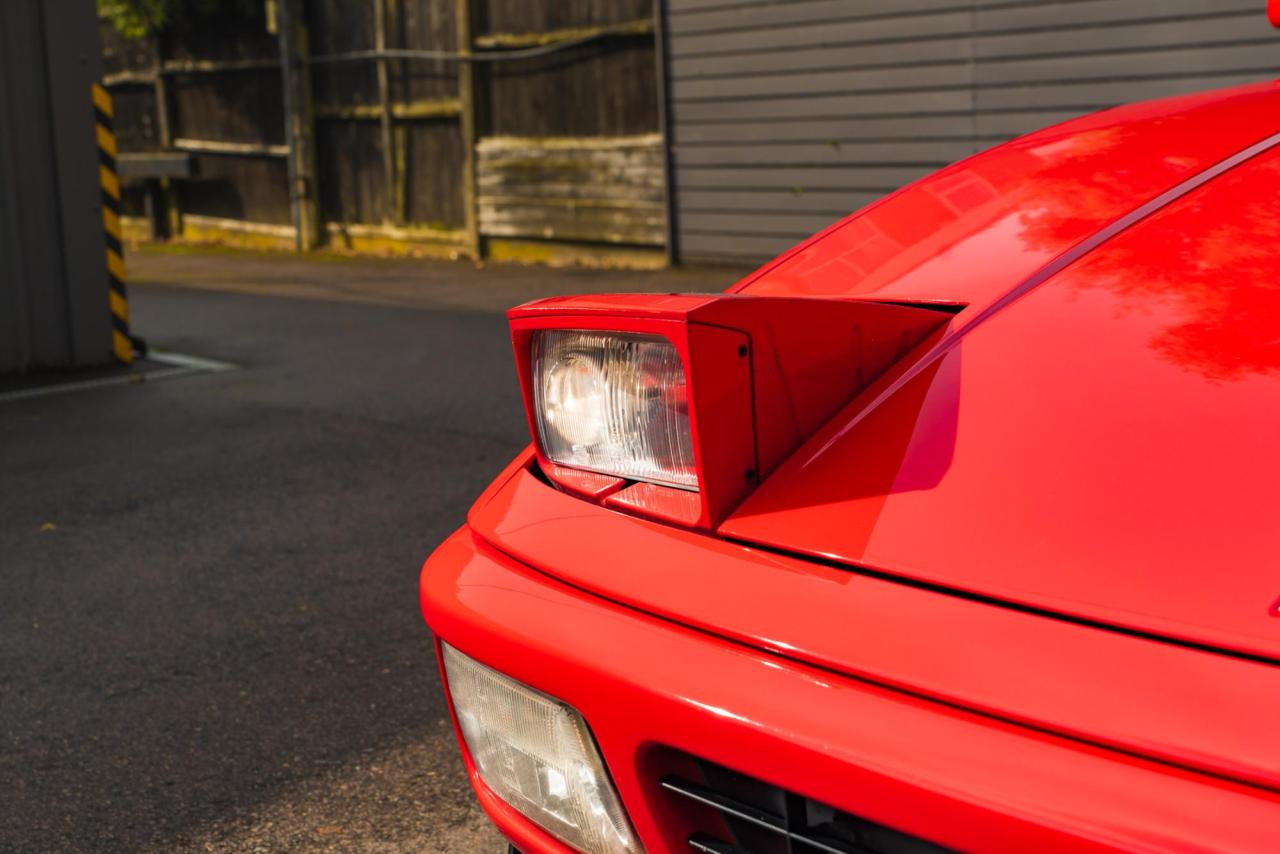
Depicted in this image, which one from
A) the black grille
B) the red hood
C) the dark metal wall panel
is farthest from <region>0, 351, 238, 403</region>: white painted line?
the black grille

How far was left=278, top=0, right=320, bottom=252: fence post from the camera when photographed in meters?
13.3

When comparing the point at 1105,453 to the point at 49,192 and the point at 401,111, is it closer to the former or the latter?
the point at 49,192

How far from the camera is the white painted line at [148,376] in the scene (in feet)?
20.6

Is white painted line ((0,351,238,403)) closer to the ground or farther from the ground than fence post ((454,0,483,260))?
closer to the ground

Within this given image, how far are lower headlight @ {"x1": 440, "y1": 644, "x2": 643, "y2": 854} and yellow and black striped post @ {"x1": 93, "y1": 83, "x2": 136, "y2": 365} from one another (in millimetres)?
6155

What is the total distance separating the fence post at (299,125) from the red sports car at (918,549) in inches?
503

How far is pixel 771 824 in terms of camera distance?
112 centimetres

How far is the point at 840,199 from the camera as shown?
9766 mm

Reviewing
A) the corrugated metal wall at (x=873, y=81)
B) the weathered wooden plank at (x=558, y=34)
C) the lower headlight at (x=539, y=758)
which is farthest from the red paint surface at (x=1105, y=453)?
the weathered wooden plank at (x=558, y=34)

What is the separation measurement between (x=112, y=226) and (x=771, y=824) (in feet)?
Answer: 22.0

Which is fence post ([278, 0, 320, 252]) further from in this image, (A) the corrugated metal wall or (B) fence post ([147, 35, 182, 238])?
(A) the corrugated metal wall

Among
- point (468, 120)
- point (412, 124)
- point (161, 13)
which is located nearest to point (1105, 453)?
point (468, 120)

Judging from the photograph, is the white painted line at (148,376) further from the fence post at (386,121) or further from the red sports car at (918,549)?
the fence post at (386,121)

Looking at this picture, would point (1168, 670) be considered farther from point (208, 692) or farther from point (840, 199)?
point (840, 199)
